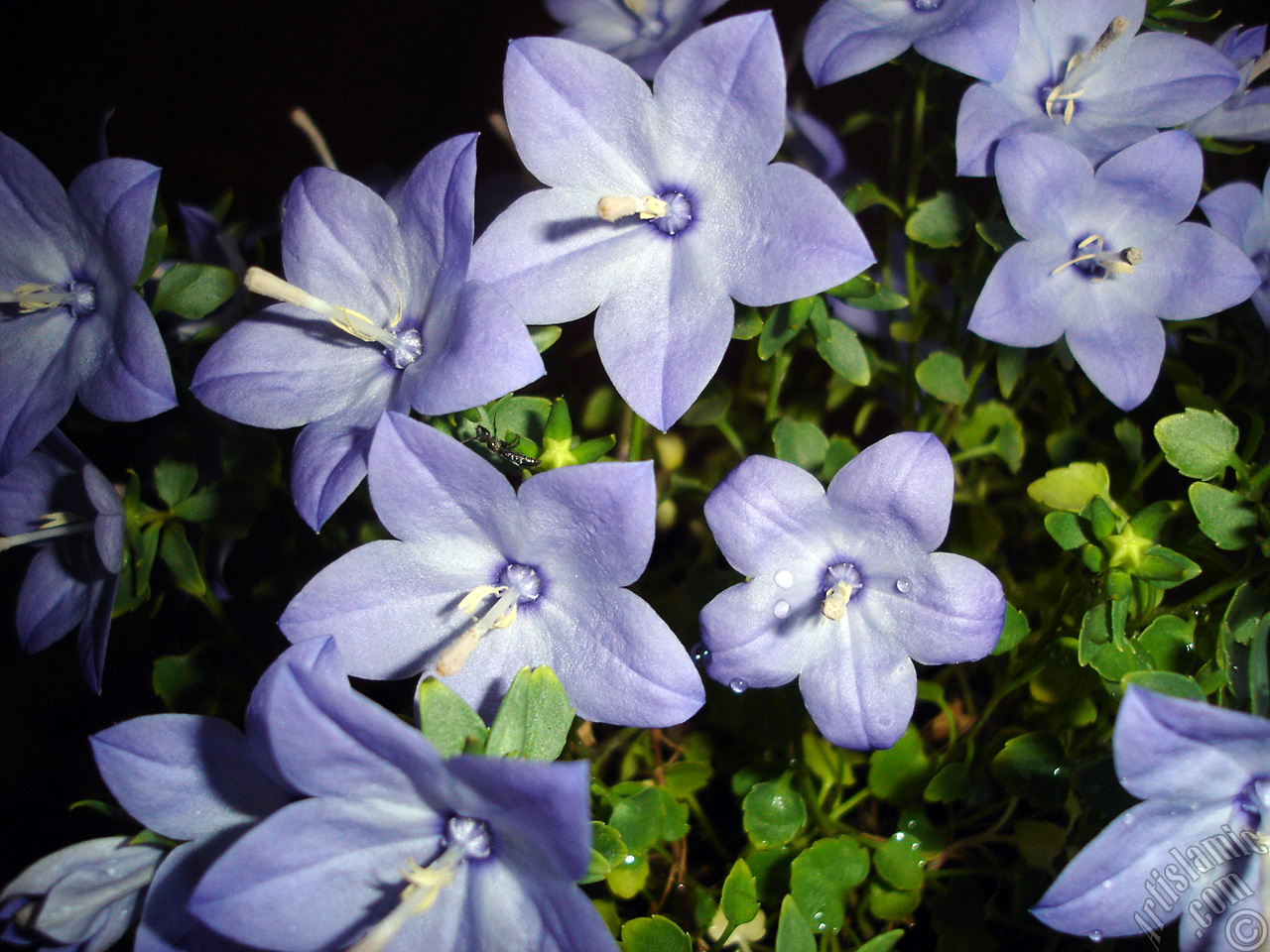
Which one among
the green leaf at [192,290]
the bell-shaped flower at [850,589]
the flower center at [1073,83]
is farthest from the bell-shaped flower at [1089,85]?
the green leaf at [192,290]

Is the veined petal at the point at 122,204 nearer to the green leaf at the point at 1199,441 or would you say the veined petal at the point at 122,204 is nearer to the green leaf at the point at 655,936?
the green leaf at the point at 655,936

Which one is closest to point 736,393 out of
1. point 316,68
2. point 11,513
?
point 11,513

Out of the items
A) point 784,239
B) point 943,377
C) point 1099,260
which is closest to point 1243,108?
point 1099,260

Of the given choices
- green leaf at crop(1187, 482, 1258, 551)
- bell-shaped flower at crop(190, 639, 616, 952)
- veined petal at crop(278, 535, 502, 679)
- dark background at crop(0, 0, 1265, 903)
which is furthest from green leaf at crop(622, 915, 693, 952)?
dark background at crop(0, 0, 1265, 903)

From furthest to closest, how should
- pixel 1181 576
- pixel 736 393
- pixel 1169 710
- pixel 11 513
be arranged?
pixel 736 393
pixel 11 513
pixel 1181 576
pixel 1169 710

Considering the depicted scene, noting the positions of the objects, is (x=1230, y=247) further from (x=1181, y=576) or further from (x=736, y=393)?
(x=736, y=393)

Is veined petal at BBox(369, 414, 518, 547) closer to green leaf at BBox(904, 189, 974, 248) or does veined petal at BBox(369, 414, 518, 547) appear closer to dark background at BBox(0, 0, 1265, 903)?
green leaf at BBox(904, 189, 974, 248)

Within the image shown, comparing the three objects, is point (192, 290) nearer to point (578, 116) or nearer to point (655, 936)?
point (578, 116)
